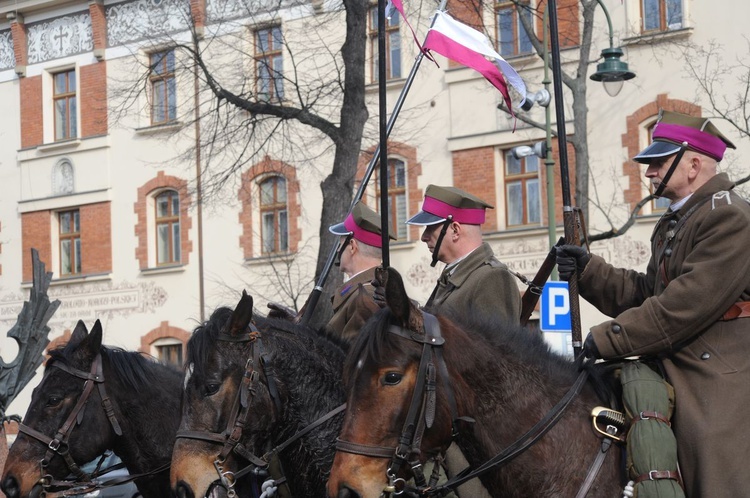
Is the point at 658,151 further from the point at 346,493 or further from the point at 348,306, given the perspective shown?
the point at 348,306

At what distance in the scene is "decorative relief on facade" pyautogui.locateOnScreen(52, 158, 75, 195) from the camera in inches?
1147

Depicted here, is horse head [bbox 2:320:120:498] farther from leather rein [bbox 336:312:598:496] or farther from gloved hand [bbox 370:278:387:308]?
leather rein [bbox 336:312:598:496]

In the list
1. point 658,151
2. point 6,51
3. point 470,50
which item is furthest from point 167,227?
point 658,151

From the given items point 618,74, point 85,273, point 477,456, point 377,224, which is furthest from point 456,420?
point 85,273

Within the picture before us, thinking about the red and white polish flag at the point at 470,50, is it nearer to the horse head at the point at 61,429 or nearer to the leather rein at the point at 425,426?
the leather rein at the point at 425,426

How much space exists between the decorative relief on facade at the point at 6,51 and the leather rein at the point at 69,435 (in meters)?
24.2

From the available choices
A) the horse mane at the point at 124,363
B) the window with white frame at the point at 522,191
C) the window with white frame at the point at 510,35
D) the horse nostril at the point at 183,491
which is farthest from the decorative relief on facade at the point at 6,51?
the horse nostril at the point at 183,491

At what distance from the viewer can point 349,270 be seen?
25.7ft

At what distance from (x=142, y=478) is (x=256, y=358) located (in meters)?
1.97

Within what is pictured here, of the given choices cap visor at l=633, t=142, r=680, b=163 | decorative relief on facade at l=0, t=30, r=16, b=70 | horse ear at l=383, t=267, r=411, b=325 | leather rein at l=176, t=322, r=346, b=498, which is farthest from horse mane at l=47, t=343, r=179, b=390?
decorative relief on facade at l=0, t=30, r=16, b=70

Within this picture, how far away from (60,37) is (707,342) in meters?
26.6

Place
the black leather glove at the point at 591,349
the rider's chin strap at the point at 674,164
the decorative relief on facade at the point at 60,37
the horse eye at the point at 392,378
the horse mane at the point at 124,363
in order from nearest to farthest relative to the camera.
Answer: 1. the horse eye at the point at 392,378
2. the black leather glove at the point at 591,349
3. the rider's chin strap at the point at 674,164
4. the horse mane at the point at 124,363
5. the decorative relief on facade at the point at 60,37

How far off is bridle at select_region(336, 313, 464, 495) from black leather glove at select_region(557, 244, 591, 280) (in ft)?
3.35

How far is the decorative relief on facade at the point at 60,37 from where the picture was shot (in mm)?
28781
